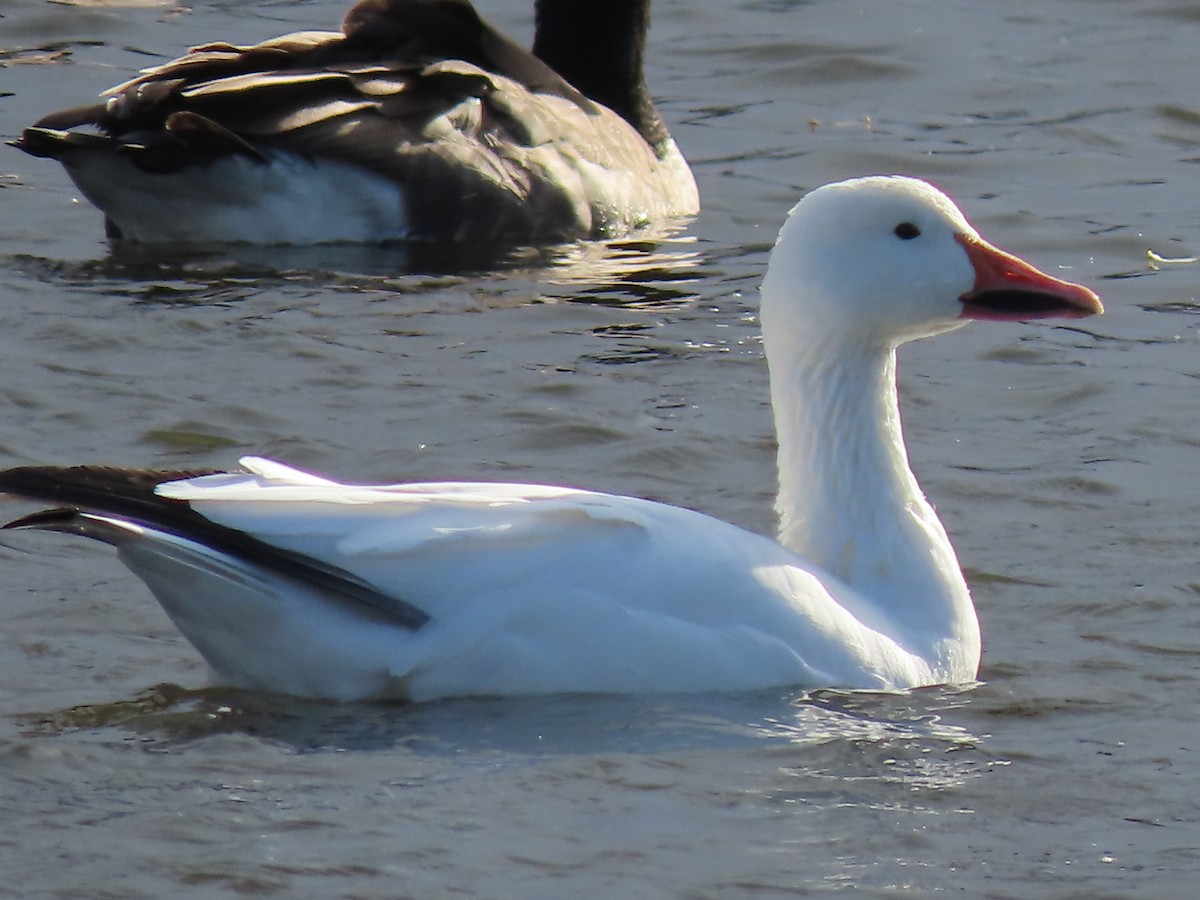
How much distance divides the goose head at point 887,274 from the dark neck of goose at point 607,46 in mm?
5520

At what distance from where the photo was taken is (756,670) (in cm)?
537

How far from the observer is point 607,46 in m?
11.5

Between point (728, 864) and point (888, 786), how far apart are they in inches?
22.4

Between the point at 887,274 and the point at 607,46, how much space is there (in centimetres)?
581

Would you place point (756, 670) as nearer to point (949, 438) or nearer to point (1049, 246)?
point (949, 438)

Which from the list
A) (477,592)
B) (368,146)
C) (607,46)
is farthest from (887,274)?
(607,46)

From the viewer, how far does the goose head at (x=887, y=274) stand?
19.3ft

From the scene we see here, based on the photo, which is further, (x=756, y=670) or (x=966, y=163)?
(x=966, y=163)

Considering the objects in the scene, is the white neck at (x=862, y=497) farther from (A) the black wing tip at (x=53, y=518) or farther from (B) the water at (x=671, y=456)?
(A) the black wing tip at (x=53, y=518)

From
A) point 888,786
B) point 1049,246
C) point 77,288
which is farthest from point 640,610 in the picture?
point 1049,246

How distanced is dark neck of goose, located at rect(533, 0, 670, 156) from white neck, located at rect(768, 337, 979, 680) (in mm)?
5580

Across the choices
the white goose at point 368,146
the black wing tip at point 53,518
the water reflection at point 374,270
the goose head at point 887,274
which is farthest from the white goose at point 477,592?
the white goose at point 368,146

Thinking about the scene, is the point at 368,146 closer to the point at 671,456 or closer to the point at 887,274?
the point at 671,456

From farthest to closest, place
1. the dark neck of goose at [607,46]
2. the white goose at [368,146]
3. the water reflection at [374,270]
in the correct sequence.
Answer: the dark neck of goose at [607,46], the white goose at [368,146], the water reflection at [374,270]
